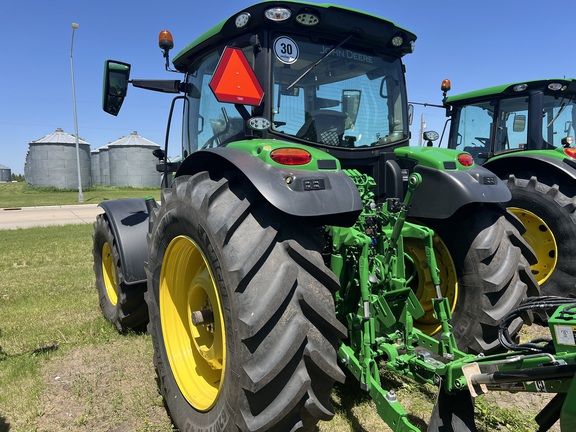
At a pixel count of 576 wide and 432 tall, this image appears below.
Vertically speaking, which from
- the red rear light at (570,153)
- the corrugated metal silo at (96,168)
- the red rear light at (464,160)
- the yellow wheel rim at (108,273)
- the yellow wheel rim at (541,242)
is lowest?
the corrugated metal silo at (96,168)

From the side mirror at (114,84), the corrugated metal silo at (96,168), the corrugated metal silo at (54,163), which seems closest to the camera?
the side mirror at (114,84)

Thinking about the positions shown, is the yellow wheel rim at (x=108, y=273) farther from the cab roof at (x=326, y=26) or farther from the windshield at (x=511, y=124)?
the windshield at (x=511, y=124)

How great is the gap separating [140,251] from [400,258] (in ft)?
7.38

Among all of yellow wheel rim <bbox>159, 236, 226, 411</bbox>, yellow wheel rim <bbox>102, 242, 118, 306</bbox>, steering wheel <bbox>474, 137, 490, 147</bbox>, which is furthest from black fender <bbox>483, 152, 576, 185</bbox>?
yellow wheel rim <bbox>102, 242, 118, 306</bbox>

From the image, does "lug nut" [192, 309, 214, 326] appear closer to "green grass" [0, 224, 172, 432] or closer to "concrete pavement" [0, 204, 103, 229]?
"green grass" [0, 224, 172, 432]

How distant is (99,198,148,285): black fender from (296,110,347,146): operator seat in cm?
183

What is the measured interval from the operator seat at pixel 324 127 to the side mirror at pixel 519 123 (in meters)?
3.91

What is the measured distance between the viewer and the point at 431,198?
2.79 meters

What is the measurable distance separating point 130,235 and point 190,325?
1.38 meters

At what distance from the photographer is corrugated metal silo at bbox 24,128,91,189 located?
30016 mm

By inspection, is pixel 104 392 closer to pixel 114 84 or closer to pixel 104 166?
pixel 114 84

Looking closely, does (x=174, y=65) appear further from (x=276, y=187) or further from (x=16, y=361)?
(x=16, y=361)

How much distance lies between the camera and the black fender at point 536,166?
176 inches

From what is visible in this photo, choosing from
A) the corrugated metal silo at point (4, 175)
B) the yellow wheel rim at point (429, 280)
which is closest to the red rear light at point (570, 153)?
the yellow wheel rim at point (429, 280)
